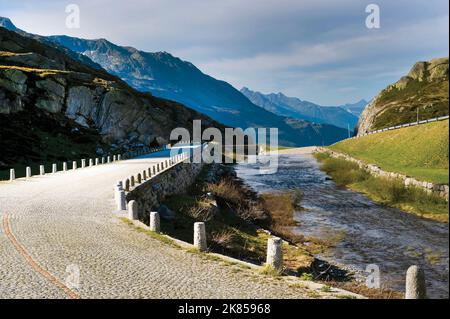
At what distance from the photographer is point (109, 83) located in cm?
8794

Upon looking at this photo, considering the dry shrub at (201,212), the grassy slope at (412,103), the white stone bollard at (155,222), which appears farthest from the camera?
the grassy slope at (412,103)

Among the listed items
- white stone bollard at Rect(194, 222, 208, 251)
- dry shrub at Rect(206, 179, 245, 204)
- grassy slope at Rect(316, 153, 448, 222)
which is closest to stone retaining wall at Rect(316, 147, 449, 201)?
grassy slope at Rect(316, 153, 448, 222)

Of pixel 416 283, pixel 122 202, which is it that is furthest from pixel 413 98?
pixel 416 283

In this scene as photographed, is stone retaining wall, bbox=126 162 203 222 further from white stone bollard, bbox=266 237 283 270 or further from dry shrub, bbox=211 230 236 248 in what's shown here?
white stone bollard, bbox=266 237 283 270

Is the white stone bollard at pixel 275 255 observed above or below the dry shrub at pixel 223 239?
above

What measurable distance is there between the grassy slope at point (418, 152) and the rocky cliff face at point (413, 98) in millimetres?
34151

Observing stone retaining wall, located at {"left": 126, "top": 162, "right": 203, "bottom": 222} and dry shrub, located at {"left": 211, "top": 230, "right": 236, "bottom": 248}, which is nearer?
dry shrub, located at {"left": 211, "top": 230, "right": 236, "bottom": 248}

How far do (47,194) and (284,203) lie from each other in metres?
17.4

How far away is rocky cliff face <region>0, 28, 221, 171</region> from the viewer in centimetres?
6631

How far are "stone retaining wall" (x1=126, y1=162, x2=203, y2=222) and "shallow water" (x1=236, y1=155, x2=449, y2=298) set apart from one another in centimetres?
863

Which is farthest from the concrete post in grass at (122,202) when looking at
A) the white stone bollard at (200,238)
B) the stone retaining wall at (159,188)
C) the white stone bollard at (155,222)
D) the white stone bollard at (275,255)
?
the white stone bollard at (275,255)

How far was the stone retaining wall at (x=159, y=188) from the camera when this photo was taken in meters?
21.6

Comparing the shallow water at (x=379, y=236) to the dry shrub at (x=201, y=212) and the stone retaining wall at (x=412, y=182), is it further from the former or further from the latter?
the dry shrub at (x=201, y=212)
